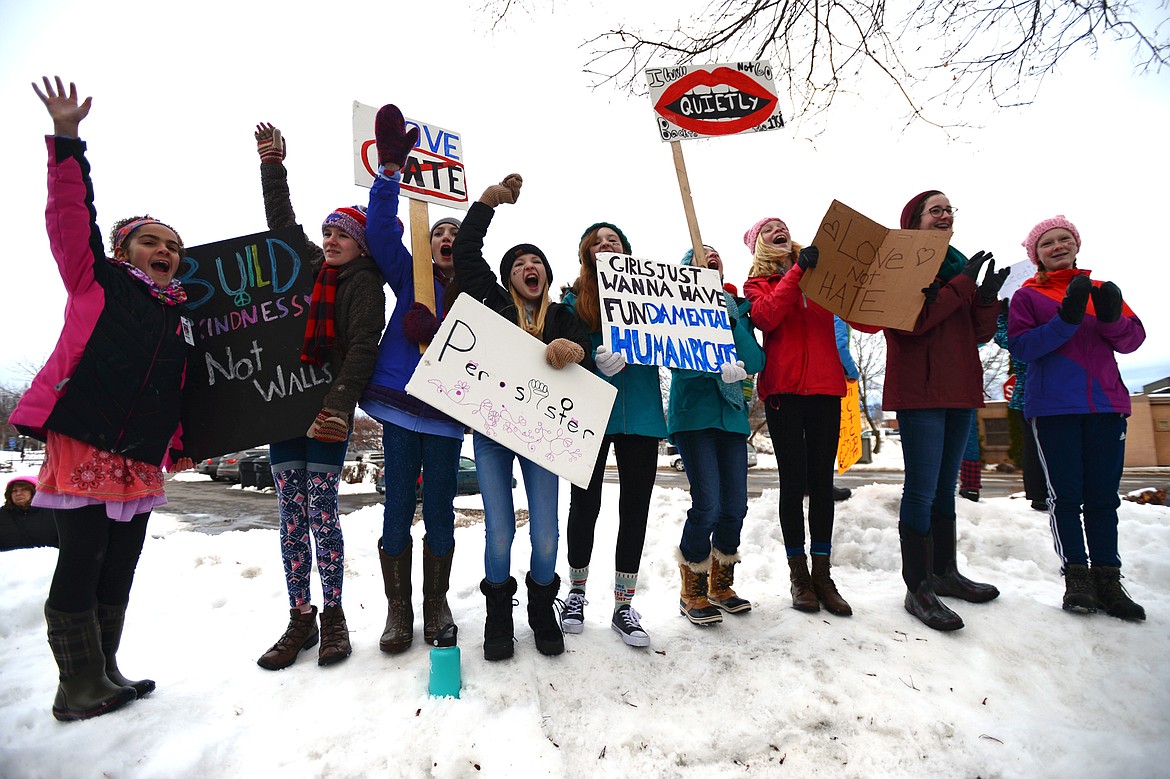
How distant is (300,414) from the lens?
8.83 ft

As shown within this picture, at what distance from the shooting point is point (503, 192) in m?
2.81

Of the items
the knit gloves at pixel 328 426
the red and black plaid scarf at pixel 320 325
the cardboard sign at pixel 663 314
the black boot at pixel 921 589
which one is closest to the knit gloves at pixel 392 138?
the red and black plaid scarf at pixel 320 325

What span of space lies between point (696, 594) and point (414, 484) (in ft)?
5.09

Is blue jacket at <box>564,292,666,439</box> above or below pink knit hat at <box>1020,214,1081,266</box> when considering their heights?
below

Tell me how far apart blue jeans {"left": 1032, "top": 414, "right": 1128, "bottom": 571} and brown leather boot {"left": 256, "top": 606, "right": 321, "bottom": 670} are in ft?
12.6

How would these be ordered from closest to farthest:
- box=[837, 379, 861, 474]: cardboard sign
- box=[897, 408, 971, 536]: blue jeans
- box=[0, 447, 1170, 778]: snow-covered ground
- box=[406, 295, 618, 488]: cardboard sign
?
box=[0, 447, 1170, 778]: snow-covered ground → box=[406, 295, 618, 488]: cardboard sign → box=[897, 408, 971, 536]: blue jeans → box=[837, 379, 861, 474]: cardboard sign

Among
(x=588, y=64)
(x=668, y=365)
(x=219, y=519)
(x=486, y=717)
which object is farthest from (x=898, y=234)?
(x=219, y=519)

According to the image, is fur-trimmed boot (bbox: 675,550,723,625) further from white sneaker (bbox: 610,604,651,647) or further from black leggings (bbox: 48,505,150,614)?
black leggings (bbox: 48,505,150,614)

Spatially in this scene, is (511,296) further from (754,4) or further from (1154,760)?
(754,4)

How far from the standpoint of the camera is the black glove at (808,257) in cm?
304

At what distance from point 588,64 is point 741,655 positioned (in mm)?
4311

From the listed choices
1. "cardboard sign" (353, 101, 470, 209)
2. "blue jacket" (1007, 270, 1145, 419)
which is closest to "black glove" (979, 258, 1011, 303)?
"blue jacket" (1007, 270, 1145, 419)

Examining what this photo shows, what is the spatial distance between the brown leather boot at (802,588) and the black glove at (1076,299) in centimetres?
181

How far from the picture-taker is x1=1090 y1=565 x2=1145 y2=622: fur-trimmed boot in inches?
112
